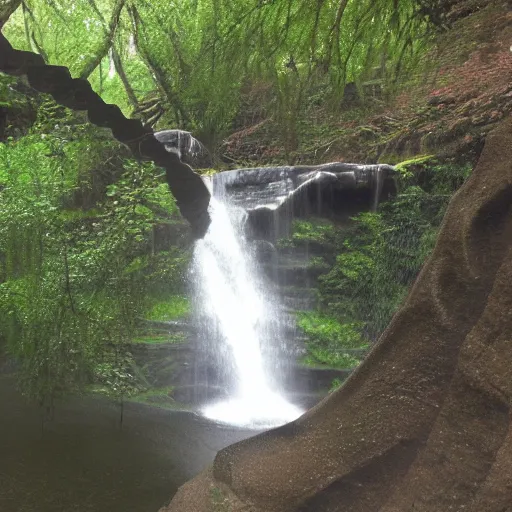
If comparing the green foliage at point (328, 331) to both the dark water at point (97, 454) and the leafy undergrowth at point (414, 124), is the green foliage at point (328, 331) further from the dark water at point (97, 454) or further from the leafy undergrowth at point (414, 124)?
the leafy undergrowth at point (414, 124)

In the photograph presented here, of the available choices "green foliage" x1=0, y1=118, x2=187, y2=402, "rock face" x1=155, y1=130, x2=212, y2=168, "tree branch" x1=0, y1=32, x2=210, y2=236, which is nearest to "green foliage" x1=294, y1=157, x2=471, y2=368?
"rock face" x1=155, y1=130, x2=212, y2=168

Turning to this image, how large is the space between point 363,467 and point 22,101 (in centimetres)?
644

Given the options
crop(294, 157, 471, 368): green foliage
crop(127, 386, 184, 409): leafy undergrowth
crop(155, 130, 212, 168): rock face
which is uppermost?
crop(155, 130, 212, 168): rock face

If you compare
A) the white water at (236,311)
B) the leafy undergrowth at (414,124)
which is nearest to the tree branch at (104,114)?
the leafy undergrowth at (414,124)

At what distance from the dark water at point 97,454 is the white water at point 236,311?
163cm

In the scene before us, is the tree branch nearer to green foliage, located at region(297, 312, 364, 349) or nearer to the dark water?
the dark water

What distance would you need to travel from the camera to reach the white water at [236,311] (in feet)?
29.1

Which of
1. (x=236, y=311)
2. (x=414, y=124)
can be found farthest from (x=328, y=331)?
(x=414, y=124)

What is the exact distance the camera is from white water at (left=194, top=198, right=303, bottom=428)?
8.88m

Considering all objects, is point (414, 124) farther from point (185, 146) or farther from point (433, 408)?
point (433, 408)

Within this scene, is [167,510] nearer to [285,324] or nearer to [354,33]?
[354,33]

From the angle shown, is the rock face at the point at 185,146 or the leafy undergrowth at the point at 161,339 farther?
the rock face at the point at 185,146

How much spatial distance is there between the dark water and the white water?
1.63 metres

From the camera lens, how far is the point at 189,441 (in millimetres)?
6348
